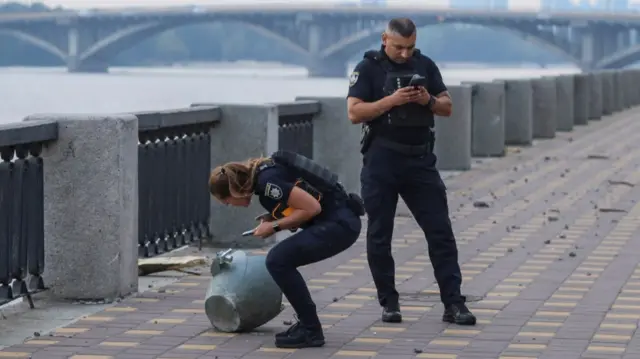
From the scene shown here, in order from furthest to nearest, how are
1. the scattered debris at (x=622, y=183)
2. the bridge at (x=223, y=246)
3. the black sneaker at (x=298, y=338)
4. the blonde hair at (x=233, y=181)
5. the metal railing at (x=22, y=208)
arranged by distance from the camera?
the scattered debris at (x=622, y=183), the metal railing at (x=22, y=208), the bridge at (x=223, y=246), the black sneaker at (x=298, y=338), the blonde hair at (x=233, y=181)

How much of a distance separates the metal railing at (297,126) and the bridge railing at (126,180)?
0.04 ft

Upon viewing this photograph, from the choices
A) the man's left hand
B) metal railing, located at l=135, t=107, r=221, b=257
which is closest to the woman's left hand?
the man's left hand

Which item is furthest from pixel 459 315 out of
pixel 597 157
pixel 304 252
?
pixel 597 157

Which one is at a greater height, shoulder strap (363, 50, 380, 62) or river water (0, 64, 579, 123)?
shoulder strap (363, 50, 380, 62)

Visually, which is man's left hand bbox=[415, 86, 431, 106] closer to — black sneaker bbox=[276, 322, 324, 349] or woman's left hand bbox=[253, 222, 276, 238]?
woman's left hand bbox=[253, 222, 276, 238]

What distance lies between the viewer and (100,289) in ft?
26.6

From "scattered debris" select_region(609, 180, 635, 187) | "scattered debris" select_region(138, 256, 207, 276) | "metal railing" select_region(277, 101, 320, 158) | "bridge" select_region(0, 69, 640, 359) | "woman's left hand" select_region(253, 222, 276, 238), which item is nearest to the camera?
"woman's left hand" select_region(253, 222, 276, 238)

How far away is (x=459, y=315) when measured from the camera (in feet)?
24.3

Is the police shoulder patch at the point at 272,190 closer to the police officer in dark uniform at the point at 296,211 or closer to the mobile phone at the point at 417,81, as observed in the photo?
the police officer in dark uniform at the point at 296,211

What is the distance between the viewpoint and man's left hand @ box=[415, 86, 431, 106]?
7.25 meters

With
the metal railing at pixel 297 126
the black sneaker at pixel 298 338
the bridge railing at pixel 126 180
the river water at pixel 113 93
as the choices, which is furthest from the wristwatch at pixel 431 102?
the river water at pixel 113 93

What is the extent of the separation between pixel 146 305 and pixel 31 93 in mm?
52144

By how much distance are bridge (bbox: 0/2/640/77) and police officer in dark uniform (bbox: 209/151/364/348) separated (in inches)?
3157

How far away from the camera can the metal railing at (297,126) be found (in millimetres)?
12344
